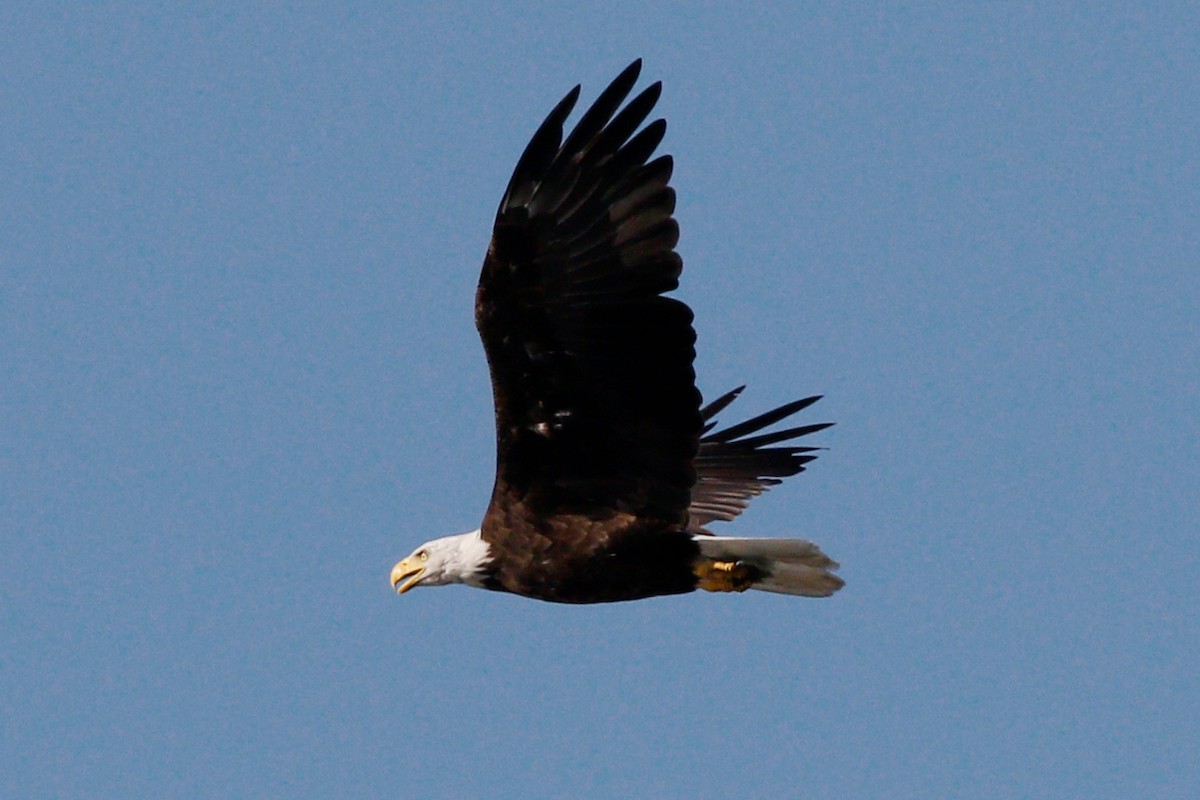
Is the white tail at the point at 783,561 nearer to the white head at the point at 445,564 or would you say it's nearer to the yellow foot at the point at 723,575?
the yellow foot at the point at 723,575

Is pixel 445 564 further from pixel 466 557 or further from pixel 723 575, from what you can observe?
pixel 723 575

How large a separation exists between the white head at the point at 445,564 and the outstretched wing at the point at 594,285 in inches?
42.1

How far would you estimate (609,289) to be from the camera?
1095cm

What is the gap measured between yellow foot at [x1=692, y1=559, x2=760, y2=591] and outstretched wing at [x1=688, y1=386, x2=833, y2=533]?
162cm

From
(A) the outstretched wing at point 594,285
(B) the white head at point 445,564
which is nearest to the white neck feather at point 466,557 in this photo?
(B) the white head at point 445,564

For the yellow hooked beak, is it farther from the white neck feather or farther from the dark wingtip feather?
the dark wingtip feather

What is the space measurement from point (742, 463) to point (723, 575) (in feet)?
6.81

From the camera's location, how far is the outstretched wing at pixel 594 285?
10898 millimetres

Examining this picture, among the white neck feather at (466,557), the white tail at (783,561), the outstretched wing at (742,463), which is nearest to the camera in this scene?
the white tail at (783,561)

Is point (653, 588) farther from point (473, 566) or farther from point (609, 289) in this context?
point (609, 289)

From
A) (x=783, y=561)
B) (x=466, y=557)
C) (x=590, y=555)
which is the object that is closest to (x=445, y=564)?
(x=466, y=557)

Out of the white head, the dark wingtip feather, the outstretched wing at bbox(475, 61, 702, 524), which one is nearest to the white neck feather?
the white head

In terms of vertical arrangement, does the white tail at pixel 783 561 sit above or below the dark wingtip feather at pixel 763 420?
below

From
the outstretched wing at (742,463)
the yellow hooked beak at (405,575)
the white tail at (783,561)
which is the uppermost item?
the outstretched wing at (742,463)
